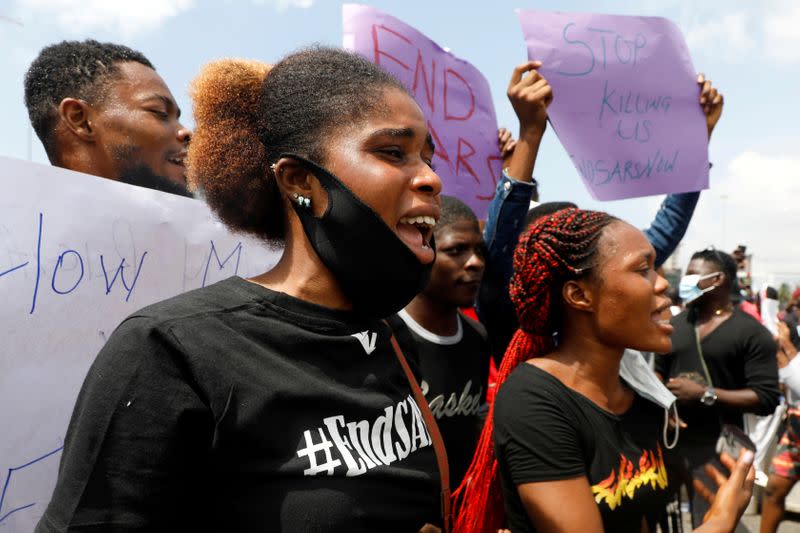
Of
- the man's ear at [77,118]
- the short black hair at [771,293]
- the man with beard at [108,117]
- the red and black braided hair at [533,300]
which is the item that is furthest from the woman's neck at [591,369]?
the short black hair at [771,293]

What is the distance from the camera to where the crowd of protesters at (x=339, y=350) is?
103 centimetres

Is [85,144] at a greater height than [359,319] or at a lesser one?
greater

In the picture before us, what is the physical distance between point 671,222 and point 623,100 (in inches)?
24.0

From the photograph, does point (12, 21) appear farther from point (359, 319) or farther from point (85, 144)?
point (359, 319)

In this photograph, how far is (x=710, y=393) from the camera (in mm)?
3873

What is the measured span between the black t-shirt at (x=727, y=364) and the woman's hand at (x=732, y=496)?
1888 millimetres

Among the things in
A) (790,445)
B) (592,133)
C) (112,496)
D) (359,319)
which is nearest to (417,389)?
(359,319)

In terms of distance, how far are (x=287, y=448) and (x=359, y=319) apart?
325mm

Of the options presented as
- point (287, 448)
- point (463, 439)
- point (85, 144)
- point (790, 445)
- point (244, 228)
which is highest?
point (85, 144)

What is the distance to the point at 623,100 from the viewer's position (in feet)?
9.49

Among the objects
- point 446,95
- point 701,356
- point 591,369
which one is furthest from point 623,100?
point 701,356

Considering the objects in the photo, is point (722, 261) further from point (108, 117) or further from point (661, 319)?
point (108, 117)

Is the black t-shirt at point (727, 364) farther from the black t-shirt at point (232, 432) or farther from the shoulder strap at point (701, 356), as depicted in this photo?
the black t-shirt at point (232, 432)

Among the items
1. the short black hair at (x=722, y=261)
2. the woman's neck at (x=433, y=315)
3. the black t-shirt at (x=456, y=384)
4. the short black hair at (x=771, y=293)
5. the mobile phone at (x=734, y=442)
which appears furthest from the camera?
the short black hair at (x=771, y=293)
